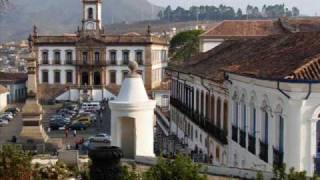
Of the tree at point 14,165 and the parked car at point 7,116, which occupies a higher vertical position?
the tree at point 14,165

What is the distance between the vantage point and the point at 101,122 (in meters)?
50.6

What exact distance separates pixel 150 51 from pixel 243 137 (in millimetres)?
50229

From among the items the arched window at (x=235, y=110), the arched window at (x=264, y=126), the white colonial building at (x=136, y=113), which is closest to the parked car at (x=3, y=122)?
the arched window at (x=235, y=110)

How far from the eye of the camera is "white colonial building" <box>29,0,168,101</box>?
70.6m

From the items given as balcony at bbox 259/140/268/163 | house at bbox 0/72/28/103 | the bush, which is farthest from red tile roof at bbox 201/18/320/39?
the bush

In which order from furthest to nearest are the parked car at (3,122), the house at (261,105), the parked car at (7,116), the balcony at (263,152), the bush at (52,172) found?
the parked car at (7,116), the parked car at (3,122), the balcony at (263,152), the house at (261,105), the bush at (52,172)

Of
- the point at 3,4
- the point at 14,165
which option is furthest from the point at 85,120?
the point at 14,165

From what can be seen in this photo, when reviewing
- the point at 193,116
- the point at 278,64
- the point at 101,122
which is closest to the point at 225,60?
the point at 193,116

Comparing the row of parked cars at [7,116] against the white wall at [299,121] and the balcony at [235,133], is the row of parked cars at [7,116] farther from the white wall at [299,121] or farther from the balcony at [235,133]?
the white wall at [299,121]

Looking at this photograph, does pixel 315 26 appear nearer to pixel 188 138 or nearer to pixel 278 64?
pixel 188 138

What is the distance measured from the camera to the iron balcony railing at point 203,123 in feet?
78.0

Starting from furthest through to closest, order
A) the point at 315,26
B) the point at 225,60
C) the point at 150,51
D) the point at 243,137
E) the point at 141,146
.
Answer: the point at 150,51 → the point at 315,26 → the point at 225,60 → the point at 243,137 → the point at 141,146

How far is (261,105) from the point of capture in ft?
60.5

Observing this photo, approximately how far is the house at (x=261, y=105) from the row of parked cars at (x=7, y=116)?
22.7 metres
